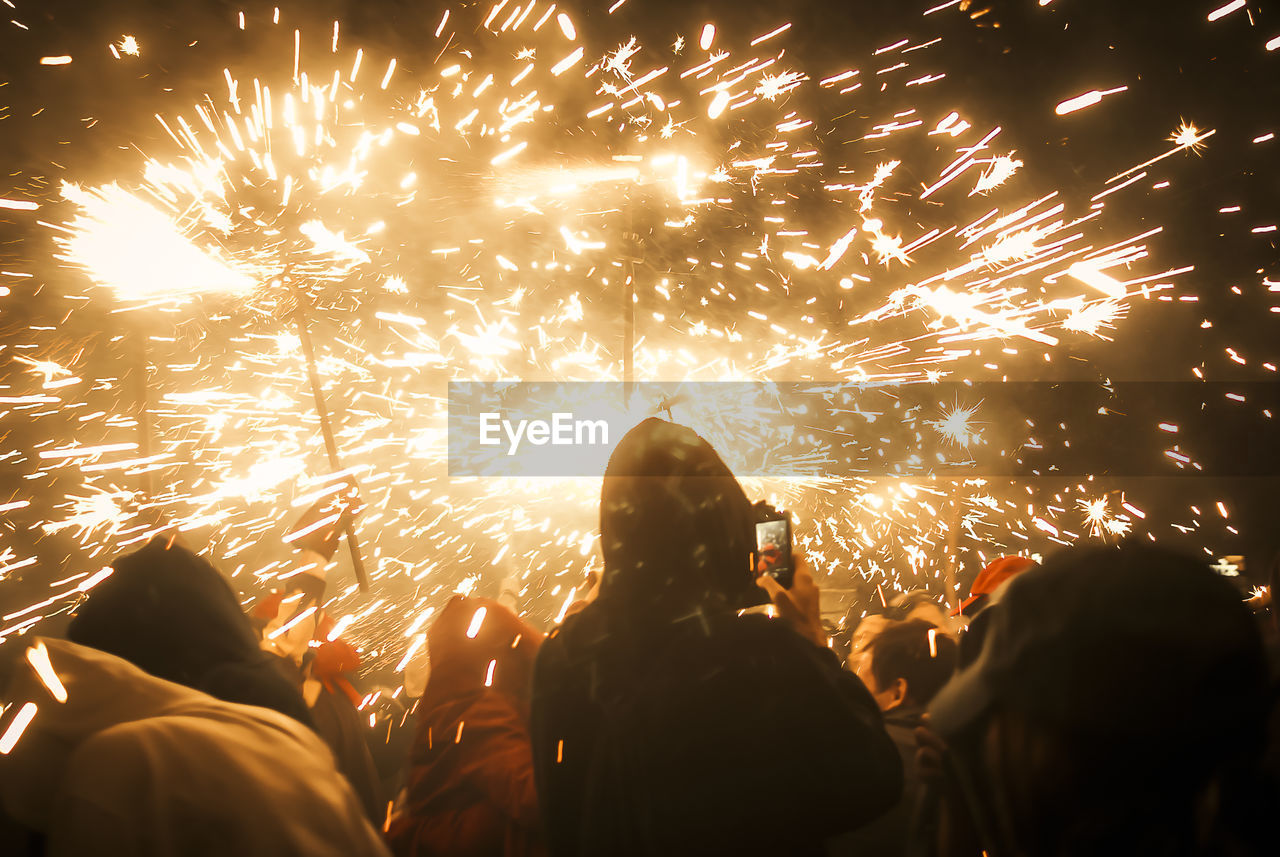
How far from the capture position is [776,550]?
2256 millimetres

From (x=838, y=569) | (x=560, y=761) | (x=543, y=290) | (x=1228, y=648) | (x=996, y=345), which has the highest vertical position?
(x=543, y=290)

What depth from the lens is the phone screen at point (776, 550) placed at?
85.7 inches

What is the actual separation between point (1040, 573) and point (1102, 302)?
229 inches

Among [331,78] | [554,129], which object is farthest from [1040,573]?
[331,78]

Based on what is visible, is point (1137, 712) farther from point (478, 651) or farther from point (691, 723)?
point (478, 651)

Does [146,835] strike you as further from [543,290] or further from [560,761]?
[543,290]

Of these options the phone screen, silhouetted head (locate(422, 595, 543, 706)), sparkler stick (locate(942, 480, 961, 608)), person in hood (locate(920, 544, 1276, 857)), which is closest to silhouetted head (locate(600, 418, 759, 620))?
Result: the phone screen

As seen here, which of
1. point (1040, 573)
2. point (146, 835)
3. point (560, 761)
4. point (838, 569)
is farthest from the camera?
point (838, 569)

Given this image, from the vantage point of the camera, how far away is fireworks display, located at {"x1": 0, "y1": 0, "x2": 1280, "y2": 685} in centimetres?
383

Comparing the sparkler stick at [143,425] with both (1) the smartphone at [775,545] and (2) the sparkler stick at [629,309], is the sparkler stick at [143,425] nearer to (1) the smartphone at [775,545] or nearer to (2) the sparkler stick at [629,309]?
(2) the sparkler stick at [629,309]

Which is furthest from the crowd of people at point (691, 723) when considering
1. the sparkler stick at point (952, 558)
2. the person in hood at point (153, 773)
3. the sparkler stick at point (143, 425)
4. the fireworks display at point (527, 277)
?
the sparkler stick at point (952, 558)

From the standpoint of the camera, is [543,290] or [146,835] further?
[543,290]

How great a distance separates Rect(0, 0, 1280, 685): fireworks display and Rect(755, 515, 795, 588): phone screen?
188cm

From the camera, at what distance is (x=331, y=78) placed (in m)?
3.74
